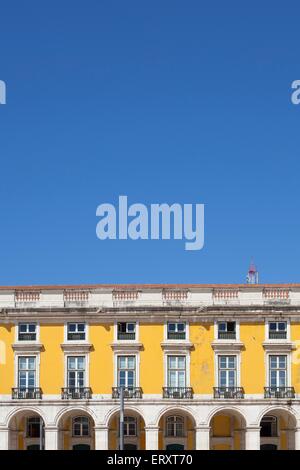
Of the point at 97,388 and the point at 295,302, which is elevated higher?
the point at 295,302

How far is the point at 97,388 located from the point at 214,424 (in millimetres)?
6712

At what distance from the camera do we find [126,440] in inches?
2064

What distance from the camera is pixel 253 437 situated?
50.9 m

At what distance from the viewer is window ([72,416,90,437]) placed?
52719 mm

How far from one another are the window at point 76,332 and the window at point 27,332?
197 cm

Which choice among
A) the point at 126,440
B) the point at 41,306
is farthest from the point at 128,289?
the point at 126,440

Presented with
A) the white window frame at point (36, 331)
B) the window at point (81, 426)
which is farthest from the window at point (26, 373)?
the window at point (81, 426)

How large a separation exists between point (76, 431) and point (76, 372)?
347 cm

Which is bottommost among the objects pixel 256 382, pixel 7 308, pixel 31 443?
pixel 31 443

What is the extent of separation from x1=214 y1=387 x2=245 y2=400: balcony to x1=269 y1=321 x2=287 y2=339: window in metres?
3.40

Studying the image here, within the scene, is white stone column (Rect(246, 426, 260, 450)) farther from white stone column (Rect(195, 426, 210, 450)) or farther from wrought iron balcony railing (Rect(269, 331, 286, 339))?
wrought iron balcony railing (Rect(269, 331, 286, 339))

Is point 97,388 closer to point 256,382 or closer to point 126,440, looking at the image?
point 126,440

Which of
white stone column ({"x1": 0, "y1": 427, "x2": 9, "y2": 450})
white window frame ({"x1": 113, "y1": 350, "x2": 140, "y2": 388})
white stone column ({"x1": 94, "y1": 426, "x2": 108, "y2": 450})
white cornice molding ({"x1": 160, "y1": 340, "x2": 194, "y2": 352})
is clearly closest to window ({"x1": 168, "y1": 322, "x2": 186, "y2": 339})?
white cornice molding ({"x1": 160, "y1": 340, "x2": 194, "y2": 352})

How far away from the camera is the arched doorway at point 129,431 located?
2044 inches
